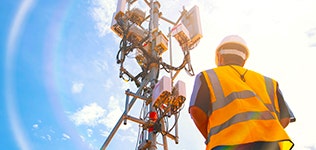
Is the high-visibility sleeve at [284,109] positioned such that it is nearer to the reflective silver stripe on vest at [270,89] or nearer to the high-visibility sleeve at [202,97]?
the reflective silver stripe on vest at [270,89]

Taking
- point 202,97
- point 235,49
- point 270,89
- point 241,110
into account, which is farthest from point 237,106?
point 235,49

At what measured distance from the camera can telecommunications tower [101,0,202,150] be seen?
603cm

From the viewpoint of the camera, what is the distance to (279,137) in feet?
5.44

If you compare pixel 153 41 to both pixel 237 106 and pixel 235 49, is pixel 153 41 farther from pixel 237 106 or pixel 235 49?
pixel 237 106

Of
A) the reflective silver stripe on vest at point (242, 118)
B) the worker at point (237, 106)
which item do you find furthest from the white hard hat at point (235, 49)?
the reflective silver stripe on vest at point (242, 118)

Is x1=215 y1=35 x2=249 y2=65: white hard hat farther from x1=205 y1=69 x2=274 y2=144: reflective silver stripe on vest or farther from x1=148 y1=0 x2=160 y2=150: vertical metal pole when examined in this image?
x1=148 y1=0 x2=160 y2=150: vertical metal pole

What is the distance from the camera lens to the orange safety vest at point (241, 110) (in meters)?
1.65

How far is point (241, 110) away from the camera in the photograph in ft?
5.71

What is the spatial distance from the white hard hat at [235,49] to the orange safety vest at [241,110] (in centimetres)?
17

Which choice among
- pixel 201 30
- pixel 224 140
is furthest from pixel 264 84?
pixel 201 30

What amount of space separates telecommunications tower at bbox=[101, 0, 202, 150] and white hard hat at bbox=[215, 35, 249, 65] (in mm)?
3613

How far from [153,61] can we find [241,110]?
5.80 meters

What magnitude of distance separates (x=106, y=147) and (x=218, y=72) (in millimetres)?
4755

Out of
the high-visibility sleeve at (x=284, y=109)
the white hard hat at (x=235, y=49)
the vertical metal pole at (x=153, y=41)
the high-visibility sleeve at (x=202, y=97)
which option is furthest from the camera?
the vertical metal pole at (x=153, y=41)
